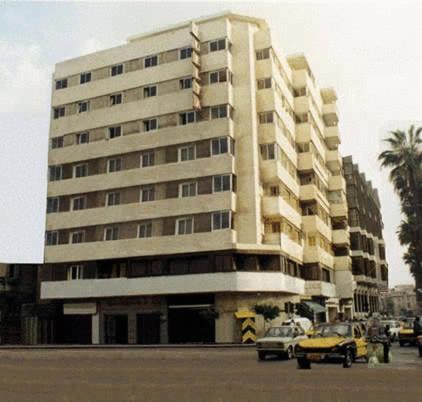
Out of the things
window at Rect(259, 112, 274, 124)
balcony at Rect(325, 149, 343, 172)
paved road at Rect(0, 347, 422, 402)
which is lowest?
paved road at Rect(0, 347, 422, 402)

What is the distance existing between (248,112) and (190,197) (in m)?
8.39

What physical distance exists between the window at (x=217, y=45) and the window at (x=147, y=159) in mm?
→ 9989

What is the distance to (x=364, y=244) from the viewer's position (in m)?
72.4

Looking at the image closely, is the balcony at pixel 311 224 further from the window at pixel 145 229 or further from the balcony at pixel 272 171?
the window at pixel 145 229

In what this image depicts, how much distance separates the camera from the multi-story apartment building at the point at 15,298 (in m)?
50.0

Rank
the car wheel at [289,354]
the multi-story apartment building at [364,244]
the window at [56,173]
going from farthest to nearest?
1. the multi-story apartment building at [364,244]
2. the window at [56,173]
3. the car wheel at [289,354]

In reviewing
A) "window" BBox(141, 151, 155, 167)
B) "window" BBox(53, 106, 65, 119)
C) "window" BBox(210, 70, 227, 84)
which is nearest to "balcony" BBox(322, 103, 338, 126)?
"window" BBox(210, 70, 227, 84)

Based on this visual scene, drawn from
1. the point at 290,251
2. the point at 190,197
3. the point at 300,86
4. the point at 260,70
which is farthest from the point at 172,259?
the point at 300,86

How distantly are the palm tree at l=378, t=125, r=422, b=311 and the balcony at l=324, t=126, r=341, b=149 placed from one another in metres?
12.4

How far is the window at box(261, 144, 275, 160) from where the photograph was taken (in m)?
45.7

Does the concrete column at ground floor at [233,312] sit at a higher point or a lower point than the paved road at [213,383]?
higher

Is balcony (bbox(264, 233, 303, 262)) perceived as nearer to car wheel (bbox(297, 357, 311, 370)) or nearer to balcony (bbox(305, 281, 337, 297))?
balcony (bbox(305, 281, 337, 297))

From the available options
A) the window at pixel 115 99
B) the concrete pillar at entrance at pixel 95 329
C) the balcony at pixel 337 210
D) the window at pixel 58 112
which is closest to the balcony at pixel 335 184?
the balcony at pixel 337 210

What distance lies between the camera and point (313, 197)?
172ft
